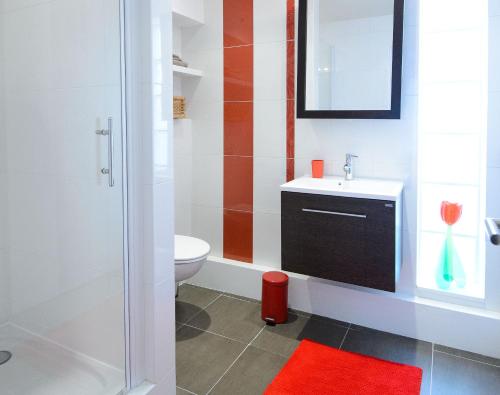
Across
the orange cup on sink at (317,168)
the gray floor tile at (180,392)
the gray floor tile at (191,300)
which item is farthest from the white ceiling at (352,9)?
the gray floor tile at (180,392)

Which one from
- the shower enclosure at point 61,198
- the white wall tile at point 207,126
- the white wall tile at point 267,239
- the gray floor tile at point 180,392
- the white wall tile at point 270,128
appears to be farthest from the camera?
the white wall tile at point 207,126

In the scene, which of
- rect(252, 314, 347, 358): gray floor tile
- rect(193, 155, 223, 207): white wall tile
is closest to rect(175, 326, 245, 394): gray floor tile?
rect(252, 314, 347, 358): gray floor tile

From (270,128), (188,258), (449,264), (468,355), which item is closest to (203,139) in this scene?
(270,128)

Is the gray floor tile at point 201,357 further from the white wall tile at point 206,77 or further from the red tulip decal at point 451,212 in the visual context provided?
the white wall tile at point 206,77

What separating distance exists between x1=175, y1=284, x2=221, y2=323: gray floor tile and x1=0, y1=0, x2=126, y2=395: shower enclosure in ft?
2.70

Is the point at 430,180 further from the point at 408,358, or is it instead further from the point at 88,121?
the point at 88,121

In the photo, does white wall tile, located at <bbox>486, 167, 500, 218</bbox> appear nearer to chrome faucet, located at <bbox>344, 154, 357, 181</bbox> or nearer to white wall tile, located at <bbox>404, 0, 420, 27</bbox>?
chrome faucet, located at <bbox>344, 154, 357, 181</bbox>

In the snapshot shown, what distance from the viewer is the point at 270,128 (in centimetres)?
292

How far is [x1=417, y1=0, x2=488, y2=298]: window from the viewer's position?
2398mm

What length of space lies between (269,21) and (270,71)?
318mm

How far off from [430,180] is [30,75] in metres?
2.22

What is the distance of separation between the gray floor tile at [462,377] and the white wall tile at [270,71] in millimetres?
1818

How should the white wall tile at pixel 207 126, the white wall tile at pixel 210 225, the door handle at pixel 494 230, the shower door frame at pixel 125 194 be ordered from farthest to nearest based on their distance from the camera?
the white wall tile at pixel 210 225 < the white wall tile at pixel 207 126 < the shower door frame at pixel 125 194 < the door handle at pixel 494 230

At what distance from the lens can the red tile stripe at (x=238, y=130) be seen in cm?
294
